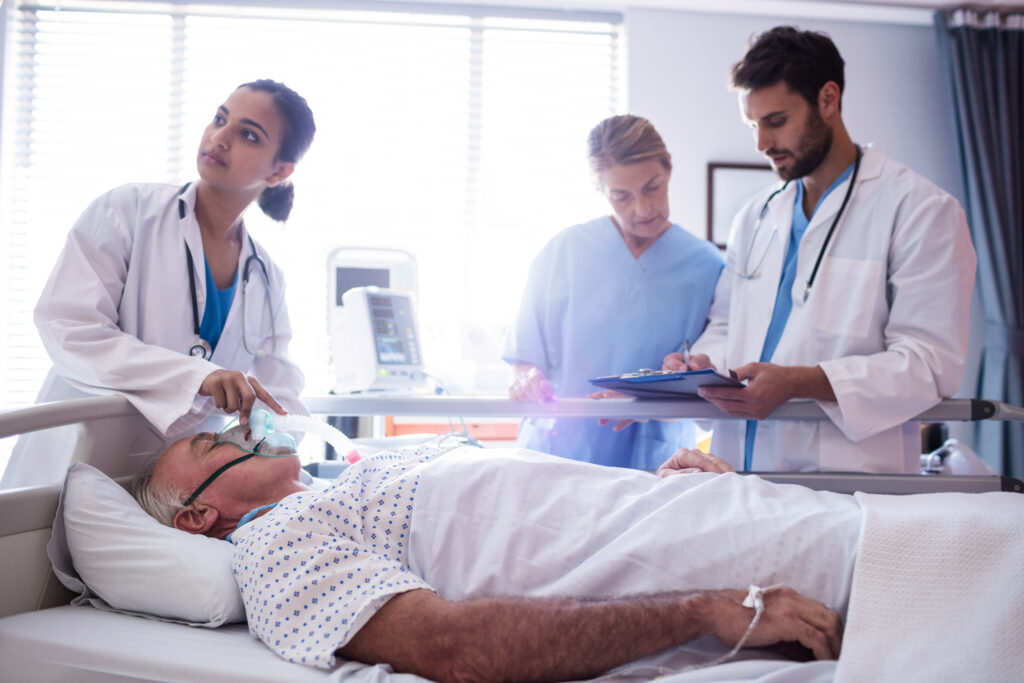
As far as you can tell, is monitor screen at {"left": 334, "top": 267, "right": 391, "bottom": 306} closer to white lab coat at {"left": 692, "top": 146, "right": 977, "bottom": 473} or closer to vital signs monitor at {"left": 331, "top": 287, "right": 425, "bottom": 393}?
vital signs monitor at {"left": 331, "top": 287, "right": 425, "bottom": 393}

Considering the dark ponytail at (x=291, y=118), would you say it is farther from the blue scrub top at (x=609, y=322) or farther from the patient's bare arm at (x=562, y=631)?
the patient's bare arm at (x=562, y=631)

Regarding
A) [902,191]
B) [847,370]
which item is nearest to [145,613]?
[847,370]

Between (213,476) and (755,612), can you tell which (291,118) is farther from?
(755,612)

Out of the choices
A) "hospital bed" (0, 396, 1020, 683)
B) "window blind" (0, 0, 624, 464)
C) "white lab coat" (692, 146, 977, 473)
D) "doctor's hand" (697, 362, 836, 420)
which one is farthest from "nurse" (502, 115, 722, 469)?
"window blind" (0, 0, 624, 464)

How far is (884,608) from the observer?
98 centimetres

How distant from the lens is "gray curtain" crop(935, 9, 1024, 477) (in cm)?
355

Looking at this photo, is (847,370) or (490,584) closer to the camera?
(490,584)

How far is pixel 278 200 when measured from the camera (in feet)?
7.00

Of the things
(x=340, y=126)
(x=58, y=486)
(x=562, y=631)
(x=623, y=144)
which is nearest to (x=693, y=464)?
(x=562, y=631)

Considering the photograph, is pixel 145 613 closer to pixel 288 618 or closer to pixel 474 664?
pixel 288 618

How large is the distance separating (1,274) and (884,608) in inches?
164

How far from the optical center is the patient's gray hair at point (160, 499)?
140cm

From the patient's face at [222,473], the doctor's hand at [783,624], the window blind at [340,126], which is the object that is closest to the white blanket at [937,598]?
the doctor's hand at [783,624]

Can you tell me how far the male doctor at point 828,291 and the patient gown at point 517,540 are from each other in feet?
1.67
